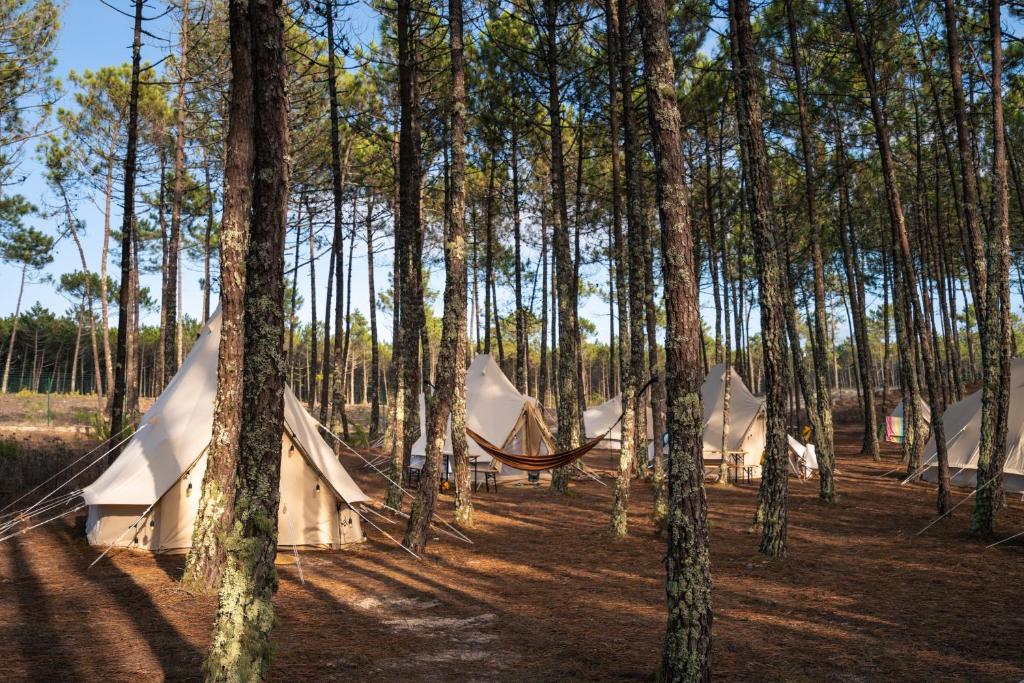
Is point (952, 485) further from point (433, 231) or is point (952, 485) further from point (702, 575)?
point (433, 231)

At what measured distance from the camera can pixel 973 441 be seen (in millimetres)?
13594

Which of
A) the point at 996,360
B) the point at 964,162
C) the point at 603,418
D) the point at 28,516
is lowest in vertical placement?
the point at 28,516

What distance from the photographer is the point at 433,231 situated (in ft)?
80.1

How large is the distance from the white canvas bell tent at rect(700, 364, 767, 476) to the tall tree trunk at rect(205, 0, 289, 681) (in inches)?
561

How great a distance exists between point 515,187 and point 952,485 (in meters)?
12.5

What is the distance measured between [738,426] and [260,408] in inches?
601

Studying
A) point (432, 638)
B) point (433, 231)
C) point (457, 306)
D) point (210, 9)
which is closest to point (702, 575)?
point (432, 638)

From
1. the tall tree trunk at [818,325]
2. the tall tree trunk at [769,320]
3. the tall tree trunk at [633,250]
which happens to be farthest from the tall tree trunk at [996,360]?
the tall tree trunk at [633,250]

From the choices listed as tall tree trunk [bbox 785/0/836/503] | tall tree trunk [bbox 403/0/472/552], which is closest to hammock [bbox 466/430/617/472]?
tall tree trunk [bbox 403/0/472/552]

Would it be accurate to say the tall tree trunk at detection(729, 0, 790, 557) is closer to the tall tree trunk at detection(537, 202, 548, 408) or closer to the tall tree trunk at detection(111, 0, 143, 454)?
the tall tree trunk at detection(111, 0, 143, 454)

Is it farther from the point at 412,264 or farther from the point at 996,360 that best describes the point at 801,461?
the point at 412,264

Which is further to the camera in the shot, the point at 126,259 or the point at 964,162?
the point at 126,259

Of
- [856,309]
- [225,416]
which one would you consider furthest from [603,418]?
[225,416]

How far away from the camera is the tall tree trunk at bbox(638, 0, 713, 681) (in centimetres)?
406
